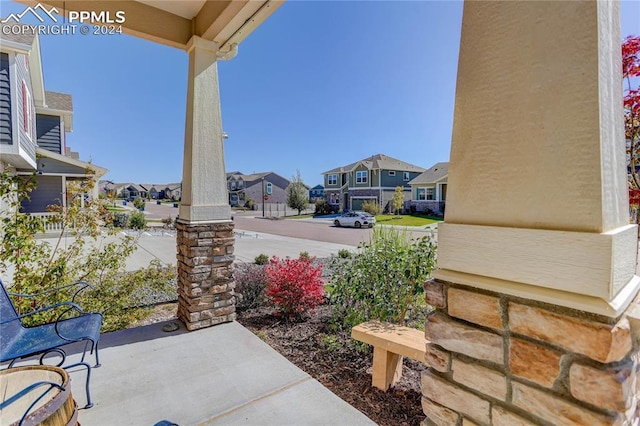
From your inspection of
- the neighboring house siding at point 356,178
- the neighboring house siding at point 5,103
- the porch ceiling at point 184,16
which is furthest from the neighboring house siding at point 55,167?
the neighboring house siding at point 356,178

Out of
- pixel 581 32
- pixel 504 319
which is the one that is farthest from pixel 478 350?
pixel 581 32

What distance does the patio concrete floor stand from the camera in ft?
7.05

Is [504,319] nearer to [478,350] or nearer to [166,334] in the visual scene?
[478,350]

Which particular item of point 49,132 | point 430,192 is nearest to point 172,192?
point 49,132

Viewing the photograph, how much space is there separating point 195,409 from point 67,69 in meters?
5.73

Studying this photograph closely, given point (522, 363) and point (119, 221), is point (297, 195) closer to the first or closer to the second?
point (119, 221)

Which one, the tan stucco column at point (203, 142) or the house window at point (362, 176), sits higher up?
the house window at point (362, 176)

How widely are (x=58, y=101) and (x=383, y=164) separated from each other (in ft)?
82.2

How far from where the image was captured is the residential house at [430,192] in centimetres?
2581

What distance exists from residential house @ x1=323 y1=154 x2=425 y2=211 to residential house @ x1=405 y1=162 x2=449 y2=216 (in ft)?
7.64

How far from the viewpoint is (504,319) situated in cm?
106

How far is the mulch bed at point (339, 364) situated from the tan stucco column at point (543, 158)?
1.67m

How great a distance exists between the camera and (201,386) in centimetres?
252

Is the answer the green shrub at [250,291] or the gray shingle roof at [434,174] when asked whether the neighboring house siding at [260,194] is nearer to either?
the gray shingle roof at [434,174]
